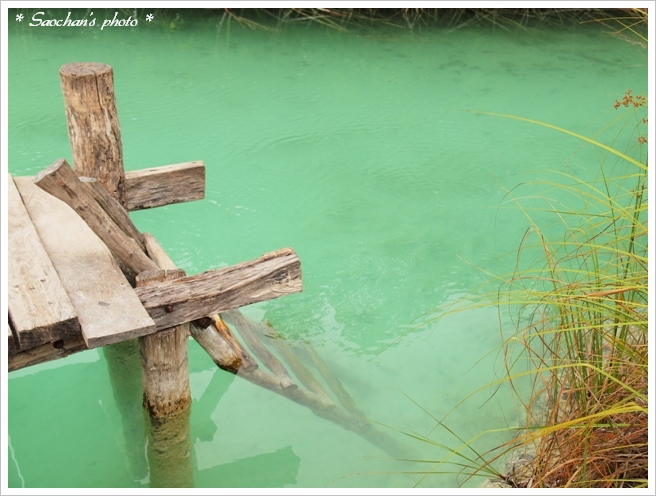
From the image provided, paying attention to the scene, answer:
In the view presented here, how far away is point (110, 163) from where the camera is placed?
2.77 metres

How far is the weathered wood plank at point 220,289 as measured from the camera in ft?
7.41

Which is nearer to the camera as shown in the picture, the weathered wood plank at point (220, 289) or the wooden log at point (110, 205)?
the weathered wood plank at point (220, 289)

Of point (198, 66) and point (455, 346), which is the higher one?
point (198, 66)

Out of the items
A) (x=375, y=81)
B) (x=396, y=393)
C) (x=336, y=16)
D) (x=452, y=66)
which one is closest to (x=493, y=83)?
(x=452, y=66)

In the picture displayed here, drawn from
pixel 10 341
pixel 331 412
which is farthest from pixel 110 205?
pixel 331 412

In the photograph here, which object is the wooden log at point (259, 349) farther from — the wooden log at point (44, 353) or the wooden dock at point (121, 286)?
the wooden log at point (44, 353)

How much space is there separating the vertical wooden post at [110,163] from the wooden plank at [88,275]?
21cm

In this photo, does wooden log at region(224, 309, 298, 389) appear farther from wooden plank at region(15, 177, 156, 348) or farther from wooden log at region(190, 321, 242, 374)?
wooden plank at region(15, 177, 156, 348)

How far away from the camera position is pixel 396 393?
10.8ft

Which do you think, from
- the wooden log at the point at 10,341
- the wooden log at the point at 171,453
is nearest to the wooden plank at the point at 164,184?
the wooden log at the point at 171,453

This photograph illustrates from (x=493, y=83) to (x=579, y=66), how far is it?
1073 mm

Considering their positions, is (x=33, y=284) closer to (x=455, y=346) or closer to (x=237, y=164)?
(x=455, y=346)

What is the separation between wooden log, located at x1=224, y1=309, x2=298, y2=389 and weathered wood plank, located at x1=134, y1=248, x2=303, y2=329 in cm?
64

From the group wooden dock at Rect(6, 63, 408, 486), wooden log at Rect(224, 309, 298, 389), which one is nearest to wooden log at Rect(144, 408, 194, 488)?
wooden dock at Rect(6, 63, 408, 486)
